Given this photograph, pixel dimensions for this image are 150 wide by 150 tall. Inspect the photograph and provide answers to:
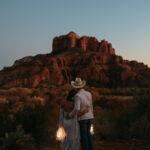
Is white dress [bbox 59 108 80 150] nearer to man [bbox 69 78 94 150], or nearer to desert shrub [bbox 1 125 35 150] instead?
man [bbox 69 78 94 150]

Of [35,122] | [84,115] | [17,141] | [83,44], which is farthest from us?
[83,44]

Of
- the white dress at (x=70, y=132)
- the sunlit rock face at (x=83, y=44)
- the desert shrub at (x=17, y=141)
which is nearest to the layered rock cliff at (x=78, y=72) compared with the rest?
the sunlit rock face at (x=83, y=44)

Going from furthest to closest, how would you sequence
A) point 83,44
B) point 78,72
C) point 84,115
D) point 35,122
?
point 83,44
point 78,72
point 35,122
point 84,115

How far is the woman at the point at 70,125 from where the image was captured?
4.56 m

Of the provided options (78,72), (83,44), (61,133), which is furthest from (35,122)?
(83,44)

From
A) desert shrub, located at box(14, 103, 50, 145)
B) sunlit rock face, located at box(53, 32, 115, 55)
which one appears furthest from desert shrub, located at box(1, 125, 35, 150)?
sunlit rock face, located at box(53, 32, 115, 55)

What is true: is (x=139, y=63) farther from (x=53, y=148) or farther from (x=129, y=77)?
(x=53, y=148)

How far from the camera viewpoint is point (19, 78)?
65688 millimetres

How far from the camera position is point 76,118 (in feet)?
14.9

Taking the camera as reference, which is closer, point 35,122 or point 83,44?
point 35,122

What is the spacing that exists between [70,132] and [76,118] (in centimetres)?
32

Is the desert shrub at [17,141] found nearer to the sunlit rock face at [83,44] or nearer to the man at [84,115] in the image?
the man at [84,115]

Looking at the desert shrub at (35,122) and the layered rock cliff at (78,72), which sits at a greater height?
the layered rock cliff at (78,72)

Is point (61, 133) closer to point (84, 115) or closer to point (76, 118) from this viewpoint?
point (76, 118)
